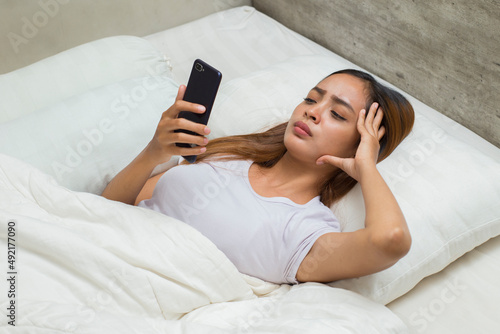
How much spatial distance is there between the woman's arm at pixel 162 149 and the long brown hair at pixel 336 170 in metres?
0.19

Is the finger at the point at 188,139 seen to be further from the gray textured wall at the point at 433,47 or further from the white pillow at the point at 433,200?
the gray textured wall at the point at 433,47

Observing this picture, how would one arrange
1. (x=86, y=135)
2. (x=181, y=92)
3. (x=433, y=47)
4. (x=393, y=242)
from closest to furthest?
(x=393, y=242)
(x=181, y=92)
(x=86, y=135)
(x=433, y=47)

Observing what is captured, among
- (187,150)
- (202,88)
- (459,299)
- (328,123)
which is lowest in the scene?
(459,299)

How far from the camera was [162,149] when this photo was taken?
1.12 metres

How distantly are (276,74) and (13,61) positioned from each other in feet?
2.98

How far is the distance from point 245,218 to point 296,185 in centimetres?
16

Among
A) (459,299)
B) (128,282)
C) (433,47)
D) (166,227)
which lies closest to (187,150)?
(166,227)

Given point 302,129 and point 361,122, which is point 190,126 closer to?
point 302,129

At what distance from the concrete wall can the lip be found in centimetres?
99

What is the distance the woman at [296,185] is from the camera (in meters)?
1.06

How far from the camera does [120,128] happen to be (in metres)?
1.38

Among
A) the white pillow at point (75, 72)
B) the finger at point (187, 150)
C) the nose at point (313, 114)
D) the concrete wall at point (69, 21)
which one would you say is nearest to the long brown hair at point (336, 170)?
the nose at point (313, 114)

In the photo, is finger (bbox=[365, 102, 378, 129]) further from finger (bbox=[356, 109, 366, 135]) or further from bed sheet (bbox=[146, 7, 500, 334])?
bed sheet (bbox=[146, 7, 500, 334])

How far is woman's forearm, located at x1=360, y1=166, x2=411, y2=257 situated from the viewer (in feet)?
3.27
